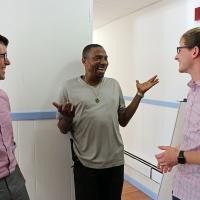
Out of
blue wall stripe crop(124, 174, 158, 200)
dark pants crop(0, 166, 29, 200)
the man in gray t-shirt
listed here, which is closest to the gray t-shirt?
the man in gray t-shirt

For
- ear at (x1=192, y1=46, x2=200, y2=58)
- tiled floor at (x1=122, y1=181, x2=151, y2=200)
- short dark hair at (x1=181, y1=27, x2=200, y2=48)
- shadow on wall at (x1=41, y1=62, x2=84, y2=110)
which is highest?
short dark hair at (x1=181, y1=27, x2=200, y2=48)

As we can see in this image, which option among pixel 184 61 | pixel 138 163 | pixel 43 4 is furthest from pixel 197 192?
pixel 138 163

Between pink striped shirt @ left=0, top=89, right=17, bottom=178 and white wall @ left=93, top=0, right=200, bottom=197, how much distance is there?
1.81 m

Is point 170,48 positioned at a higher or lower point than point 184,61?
higher

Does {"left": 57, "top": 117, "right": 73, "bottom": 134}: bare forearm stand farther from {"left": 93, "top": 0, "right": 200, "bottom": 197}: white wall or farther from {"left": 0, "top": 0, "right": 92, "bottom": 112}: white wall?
{"left": 93, "top": 0, "right": 200, "bottom": 197}: white wall

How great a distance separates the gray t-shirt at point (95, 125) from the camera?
1.69m

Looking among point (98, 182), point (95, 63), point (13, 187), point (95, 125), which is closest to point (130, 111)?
point (95, 125)

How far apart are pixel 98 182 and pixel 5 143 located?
686 millimetres

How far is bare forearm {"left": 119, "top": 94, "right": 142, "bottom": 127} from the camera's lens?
5.96 feet

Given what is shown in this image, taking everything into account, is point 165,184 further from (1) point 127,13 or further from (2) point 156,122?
(1) point 127,13

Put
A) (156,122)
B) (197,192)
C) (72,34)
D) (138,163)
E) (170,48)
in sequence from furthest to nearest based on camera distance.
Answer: (138,163), (156,122), (170,48), (72,34), (197,192)

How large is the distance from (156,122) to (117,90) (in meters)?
1.47

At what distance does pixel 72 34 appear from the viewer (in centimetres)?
195

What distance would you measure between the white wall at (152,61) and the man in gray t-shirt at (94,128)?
1.18m
